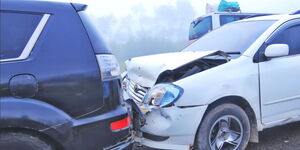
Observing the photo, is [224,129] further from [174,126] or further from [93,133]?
[93,133]

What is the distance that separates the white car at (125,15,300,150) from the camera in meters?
2.93

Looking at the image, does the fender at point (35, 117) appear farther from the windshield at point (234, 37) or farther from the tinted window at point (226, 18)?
the tinted window at point (226, 18)

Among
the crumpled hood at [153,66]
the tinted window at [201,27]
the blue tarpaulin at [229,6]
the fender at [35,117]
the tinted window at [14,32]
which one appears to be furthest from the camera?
the blue tarpaulin at [229,6]

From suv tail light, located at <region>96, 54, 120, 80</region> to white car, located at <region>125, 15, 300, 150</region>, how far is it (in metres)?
0.72

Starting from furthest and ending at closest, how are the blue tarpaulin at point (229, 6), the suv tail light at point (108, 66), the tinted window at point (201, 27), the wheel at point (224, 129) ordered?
the blue tarpaulin at point (229, 6) → the tinted window at point (201, 27) → the wheel at point (224, 129) → the suv tail light at point (108, 66)

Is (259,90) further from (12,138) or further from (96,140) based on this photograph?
(12,138)

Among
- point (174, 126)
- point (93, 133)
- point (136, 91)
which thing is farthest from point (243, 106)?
point (93, 133)

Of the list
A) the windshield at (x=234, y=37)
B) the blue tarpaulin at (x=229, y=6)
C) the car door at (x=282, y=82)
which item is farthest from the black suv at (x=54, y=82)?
the blue tarpaulin at (x=229, y=6)

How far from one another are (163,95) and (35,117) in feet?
4.36

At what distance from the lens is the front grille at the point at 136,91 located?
3412mm

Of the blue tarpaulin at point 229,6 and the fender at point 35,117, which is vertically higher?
the blue tarpaulin at point 229,6

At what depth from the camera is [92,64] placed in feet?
7.45

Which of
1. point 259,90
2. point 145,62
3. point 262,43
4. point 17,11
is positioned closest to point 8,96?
point 17,11

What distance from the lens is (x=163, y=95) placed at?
2.98m
